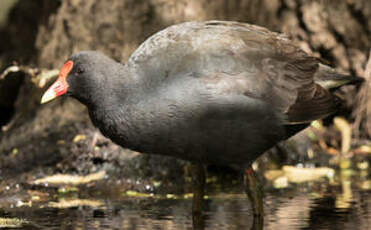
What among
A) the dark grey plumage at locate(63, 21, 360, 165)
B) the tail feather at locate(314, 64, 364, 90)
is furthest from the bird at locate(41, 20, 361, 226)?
the tail feather at locate(314, 64, 364, 90)

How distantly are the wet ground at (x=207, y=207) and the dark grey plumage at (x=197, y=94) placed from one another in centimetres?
55

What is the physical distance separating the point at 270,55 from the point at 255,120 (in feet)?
2.06

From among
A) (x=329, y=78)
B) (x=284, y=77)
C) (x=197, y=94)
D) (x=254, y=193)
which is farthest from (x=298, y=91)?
(x=197, y=94)

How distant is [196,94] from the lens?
5.32 meters

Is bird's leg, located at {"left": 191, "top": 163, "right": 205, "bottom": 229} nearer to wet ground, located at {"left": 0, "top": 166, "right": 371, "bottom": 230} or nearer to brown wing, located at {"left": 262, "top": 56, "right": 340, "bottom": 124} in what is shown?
wet ground, located at {"left": 0, "top": 166, "right": 371, "bottom": 230}

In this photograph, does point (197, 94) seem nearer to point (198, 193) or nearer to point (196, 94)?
point (196, 94)

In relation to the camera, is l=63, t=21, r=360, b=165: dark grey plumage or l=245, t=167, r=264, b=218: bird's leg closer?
l=63, t=21, r=360, b=165: dark grey plumage

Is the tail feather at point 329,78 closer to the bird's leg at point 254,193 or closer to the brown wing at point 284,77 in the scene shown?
the brown wing at point 284,77

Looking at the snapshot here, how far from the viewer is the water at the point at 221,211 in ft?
18.2

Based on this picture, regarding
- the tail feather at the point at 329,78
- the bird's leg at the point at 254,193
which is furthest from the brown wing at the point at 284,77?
the bird's leg at the point at 254,193

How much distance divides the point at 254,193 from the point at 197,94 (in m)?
1.05

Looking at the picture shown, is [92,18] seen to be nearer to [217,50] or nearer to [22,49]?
[22,49]

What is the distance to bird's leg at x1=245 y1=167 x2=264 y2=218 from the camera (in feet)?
18.9

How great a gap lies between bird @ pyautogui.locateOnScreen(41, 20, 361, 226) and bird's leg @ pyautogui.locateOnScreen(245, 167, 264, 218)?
0.09 meters
